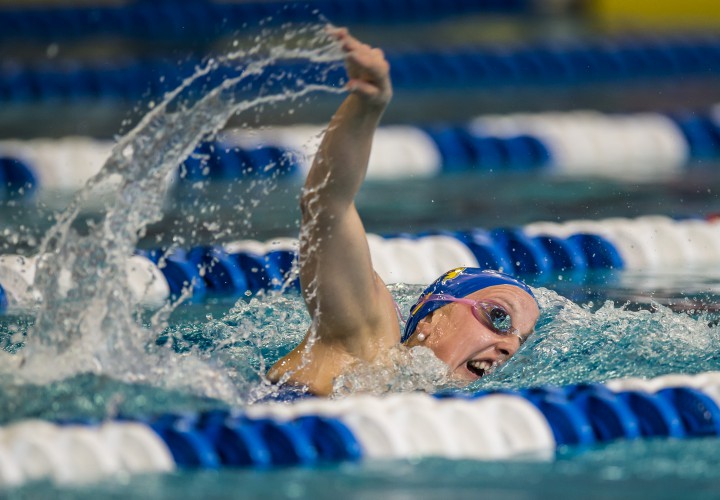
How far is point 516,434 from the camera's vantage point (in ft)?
7.52

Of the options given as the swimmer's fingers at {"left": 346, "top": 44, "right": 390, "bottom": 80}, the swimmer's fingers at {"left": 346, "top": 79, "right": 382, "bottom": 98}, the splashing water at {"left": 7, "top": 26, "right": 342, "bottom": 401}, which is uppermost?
the swimmer's fingers at {"left": 346, "top": 44, "right": 390, "bottom": 80}

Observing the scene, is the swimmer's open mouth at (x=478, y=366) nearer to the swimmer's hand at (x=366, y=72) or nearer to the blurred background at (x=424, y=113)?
the swimmer's hand at (x=366, y=72)

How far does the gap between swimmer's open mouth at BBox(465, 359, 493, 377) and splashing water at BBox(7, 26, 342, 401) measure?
487 mm

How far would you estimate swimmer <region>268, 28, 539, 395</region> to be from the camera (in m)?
2.26

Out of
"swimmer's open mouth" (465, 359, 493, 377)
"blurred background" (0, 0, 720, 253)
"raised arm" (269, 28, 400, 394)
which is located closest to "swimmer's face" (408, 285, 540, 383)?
"swimmer's open mouth" (465, 359, 493, 377)

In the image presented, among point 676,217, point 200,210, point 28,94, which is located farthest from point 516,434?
point 28,94

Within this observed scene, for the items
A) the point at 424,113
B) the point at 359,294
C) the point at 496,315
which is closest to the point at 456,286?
the point at 496,315

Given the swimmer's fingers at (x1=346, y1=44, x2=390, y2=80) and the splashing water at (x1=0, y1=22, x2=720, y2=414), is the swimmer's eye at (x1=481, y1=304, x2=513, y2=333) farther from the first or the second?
the swimmer's fingers at (x1=346, y1=44, x2=390, y2=80)

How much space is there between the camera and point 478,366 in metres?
2.60

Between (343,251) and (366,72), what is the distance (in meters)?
0.34

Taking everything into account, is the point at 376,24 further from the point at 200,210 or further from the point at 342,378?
the point at 342,378

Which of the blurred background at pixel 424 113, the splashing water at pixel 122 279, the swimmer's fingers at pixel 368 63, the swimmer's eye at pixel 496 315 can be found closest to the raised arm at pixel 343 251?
the swimmer's fingers at pixel 368 63

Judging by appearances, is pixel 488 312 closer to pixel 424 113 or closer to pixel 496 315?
pixel 496 315

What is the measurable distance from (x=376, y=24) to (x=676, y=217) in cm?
560
